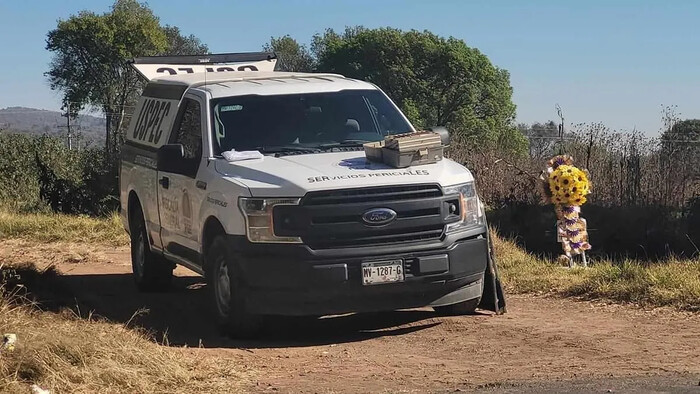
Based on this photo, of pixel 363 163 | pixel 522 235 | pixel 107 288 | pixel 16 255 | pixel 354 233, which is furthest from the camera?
pixel 522 235

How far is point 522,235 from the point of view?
1838 cm

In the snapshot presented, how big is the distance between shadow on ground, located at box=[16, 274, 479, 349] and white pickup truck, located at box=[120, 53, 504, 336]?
281 millimetres

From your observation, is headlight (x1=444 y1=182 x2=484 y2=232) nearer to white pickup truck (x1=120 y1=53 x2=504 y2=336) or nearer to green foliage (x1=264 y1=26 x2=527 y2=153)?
white pickup truck (x1=120 y1=53 x2=504 y2=336)

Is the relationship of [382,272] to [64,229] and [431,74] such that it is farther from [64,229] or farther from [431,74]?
[431,74]

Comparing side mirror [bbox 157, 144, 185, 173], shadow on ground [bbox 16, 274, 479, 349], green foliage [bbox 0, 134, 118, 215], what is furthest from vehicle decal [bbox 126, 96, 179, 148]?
green foliage [bbox 0, 134, 118, 215]

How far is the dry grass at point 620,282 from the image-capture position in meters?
9.32

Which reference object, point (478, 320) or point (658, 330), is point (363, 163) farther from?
point (658, 330)

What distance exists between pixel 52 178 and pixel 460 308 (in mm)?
15403

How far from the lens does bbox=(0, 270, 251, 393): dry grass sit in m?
6.23

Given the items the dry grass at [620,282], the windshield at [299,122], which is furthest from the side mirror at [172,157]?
the dry grass at [620,282]

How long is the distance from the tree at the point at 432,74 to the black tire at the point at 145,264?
1376 inches

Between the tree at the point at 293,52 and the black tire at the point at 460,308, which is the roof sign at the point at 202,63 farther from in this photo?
the tree at the point at 293,52

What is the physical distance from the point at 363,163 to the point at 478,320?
1692 millimetres

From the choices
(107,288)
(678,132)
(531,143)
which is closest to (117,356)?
(107,288)
